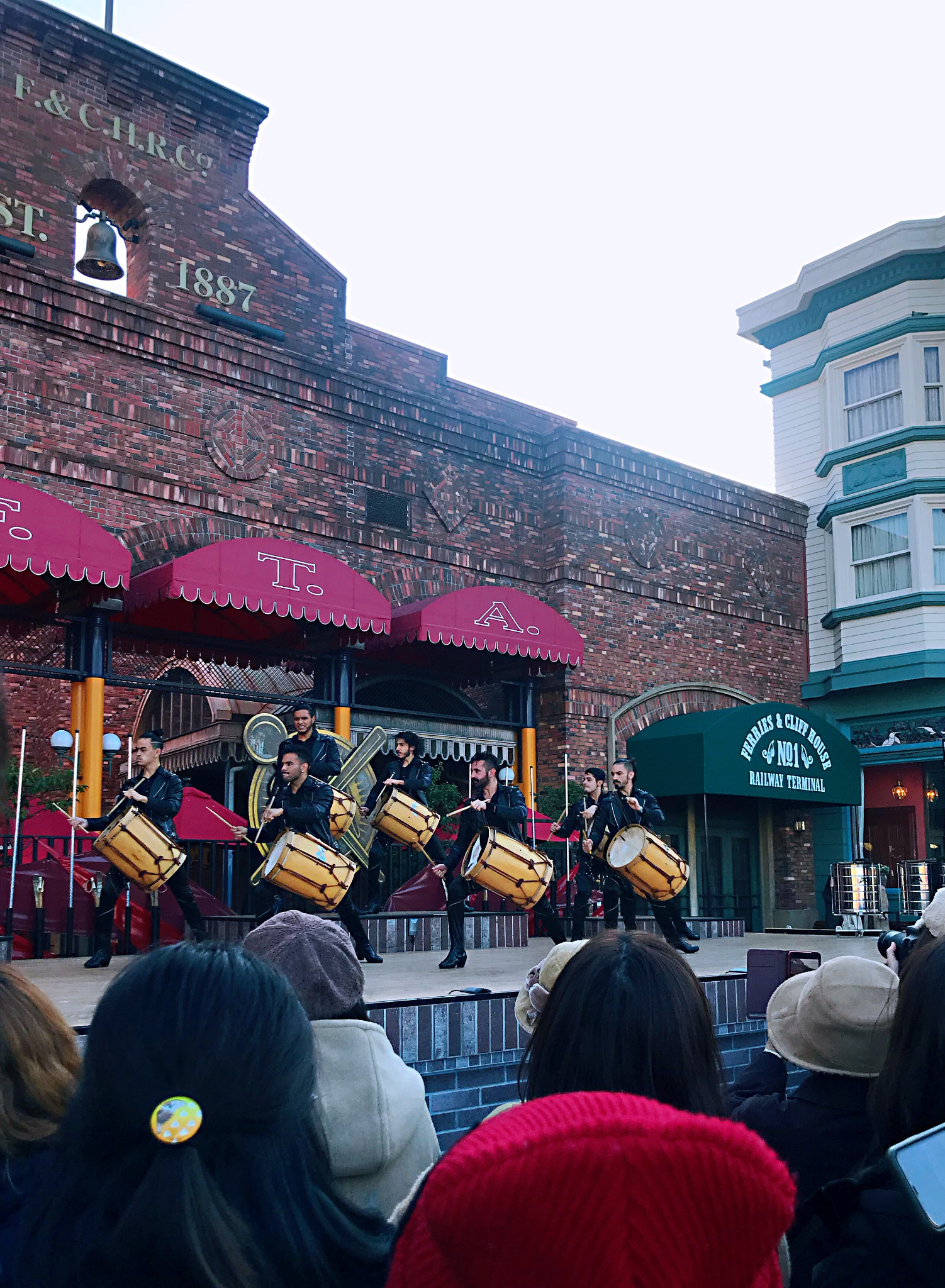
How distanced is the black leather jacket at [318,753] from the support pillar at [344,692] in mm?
4667

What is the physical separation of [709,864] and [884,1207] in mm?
18910

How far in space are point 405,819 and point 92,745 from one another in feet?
13.9

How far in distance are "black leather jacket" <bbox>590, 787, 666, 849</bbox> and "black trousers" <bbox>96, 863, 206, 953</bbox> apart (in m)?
4.18

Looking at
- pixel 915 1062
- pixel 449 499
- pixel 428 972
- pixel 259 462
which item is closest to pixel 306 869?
pixel 428 972

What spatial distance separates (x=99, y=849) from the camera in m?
9.47

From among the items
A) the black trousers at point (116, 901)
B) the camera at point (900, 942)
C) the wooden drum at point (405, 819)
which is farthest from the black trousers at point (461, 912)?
the camera at point (900, 942)

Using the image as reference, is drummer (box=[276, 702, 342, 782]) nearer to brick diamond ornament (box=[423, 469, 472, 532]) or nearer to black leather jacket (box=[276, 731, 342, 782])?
black leather jacket (box=[276, 731, 342, 782])

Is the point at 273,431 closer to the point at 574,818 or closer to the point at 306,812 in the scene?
the point at 574,818

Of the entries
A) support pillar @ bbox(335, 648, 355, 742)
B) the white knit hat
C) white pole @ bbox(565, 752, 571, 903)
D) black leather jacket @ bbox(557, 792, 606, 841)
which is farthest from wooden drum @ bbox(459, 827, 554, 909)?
the white knit hat

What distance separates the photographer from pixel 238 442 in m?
15.4

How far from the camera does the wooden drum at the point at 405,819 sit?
11078 millimetres

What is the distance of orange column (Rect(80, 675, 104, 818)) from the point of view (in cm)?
1306

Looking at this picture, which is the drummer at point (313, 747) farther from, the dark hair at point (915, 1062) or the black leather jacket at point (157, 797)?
the dark hair at point (915, 1062)

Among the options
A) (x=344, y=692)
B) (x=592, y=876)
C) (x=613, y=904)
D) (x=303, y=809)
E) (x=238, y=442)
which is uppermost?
(x=238, y=442)
